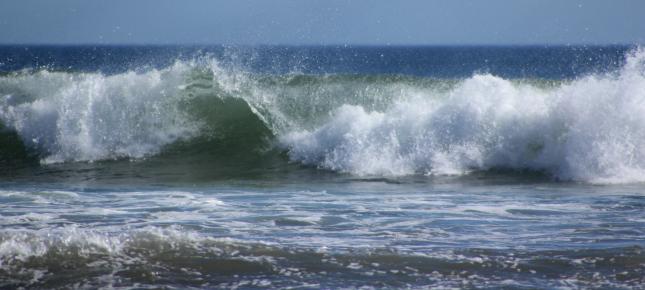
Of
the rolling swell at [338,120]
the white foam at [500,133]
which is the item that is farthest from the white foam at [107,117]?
the white foam at [500,133]

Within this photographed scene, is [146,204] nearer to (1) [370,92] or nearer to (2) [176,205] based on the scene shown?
(2) [176,205]

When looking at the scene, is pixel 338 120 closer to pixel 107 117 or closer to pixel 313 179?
pixel 313 179

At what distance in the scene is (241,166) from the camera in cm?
1361

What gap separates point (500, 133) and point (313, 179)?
3.31 meters

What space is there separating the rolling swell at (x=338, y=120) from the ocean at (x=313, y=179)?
0.12 ft

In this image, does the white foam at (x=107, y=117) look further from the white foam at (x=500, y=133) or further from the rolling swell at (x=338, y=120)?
the white foam at (x=500, y=133)

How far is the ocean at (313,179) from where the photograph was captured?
6.31 metres

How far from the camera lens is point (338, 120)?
14391 millimetres

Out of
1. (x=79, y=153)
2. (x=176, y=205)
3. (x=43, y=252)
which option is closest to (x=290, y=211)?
(x=176, y=205)

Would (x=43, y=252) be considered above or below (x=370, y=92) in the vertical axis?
below

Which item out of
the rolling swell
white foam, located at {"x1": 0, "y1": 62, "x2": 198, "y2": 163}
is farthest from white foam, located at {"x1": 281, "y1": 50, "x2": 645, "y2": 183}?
white foam, located at {"x1": 0, "y1": 62, "x2": 198, "y2": 163}

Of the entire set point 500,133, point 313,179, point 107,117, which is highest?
point 107,117

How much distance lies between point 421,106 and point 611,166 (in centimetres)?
369

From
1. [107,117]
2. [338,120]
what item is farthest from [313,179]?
[107,117]
